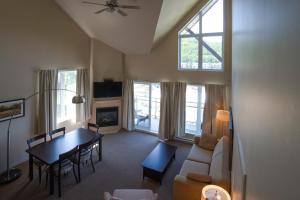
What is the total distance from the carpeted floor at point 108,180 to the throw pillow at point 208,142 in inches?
34.6

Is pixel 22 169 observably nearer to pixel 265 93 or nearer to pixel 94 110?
pixel 94 110

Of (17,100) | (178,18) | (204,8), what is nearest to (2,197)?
(17,100)

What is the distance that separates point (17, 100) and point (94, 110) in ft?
9.77

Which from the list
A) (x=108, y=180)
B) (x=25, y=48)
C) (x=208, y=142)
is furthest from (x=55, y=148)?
(x=208, y=142)

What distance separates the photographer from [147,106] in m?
8.59

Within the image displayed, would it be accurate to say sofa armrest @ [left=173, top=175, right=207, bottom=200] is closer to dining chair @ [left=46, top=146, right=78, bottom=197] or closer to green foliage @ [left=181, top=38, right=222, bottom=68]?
dining chair @ [left=46, top=146, right=78, bottom=197]

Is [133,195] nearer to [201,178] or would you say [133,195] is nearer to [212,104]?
[201,178]

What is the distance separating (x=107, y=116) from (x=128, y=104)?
3.27ft

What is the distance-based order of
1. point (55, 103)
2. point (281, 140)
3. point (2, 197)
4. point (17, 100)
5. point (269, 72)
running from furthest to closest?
point (55, 103) < point (17, 100) < point (2, 197) < point (269, 72) < point (281, 140)

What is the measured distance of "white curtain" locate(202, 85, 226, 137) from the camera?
675 centimetres

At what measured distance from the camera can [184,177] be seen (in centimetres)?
415

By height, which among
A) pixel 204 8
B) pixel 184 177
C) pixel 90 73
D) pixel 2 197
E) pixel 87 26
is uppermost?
pixel 204 8

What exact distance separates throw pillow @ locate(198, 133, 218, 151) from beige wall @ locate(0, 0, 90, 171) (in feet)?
16.6

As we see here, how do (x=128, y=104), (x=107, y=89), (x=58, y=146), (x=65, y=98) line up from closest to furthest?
(x=58, y=146) < (x=65, y=98) < (x=107, y=89) < (x=128, y=104)
